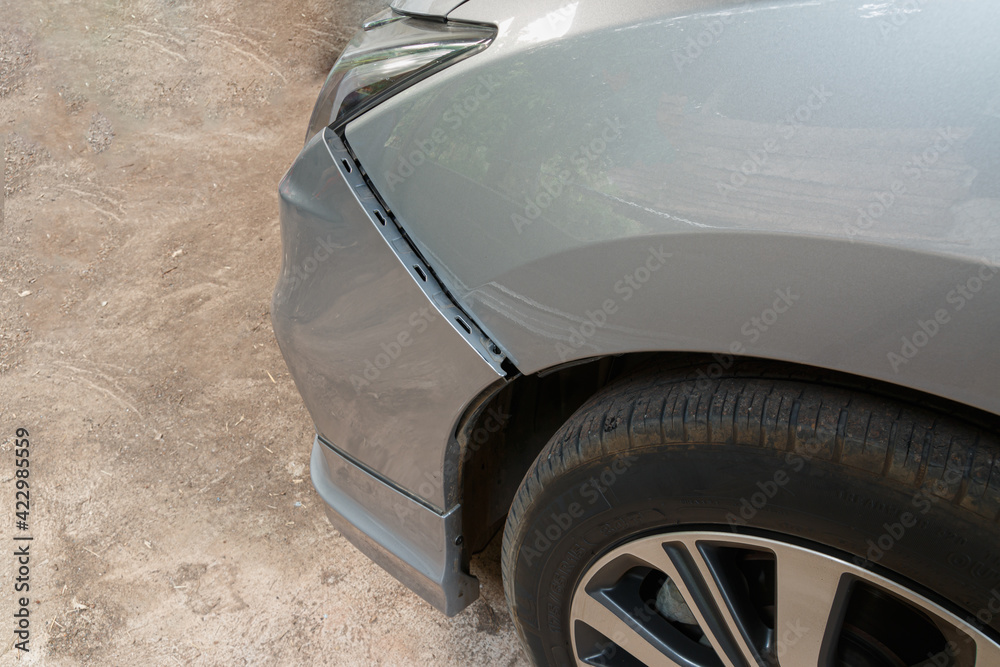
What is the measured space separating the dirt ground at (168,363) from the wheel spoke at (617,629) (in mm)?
596

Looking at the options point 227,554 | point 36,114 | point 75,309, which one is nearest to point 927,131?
point 227,554

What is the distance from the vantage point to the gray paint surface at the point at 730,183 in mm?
749

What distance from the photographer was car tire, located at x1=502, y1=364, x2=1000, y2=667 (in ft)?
2.81

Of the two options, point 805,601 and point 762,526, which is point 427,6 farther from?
point 805,601

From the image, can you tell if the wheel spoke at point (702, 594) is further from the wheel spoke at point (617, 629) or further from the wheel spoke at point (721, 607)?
the wheel spoke at point (617, 629)

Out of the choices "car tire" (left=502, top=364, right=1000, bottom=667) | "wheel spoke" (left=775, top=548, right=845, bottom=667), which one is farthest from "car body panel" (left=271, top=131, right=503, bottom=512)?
"wheel spoke" (left=775, top=548, right=845, bottom=667)

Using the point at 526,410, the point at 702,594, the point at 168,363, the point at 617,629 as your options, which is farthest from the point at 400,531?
the point at 168,363

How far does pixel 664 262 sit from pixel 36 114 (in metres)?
4.21

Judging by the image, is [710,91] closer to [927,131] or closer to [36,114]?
[927,131]

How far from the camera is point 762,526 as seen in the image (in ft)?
3.21

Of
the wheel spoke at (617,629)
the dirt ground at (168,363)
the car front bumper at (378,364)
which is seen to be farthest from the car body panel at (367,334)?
the dirt ground at (168,363)

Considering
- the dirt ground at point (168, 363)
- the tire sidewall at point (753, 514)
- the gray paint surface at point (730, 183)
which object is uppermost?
the gray paint surface at point (730, 183)

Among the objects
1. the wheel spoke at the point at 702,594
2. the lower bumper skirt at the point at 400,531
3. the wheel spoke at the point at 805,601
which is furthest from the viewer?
the lower bumper skirt at the point at 400,531

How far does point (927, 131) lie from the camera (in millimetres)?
747
